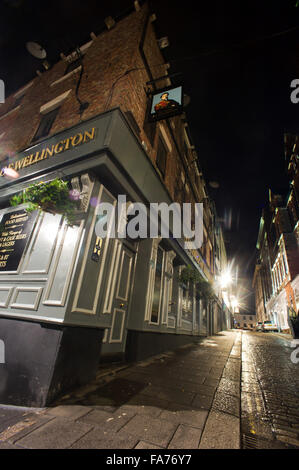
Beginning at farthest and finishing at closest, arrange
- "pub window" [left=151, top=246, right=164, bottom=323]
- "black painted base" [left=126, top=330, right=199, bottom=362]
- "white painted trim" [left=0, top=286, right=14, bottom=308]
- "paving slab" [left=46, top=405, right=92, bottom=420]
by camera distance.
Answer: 1. "pub window" [left=151, top=246, right=164, bottom=323]
2. "black painted base" [left=126, top=330, right=199, bottom=362]
3. "white painted trim" [left=0, top=286, right=14, bottom=308]
4. "paving slab" [left=46, top=405, right=92, bottom=420]

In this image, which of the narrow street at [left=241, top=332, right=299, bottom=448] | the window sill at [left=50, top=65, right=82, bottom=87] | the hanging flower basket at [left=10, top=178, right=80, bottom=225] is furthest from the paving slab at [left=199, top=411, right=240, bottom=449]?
the window sill at [left=50, top=65, right=82, bottom=87]

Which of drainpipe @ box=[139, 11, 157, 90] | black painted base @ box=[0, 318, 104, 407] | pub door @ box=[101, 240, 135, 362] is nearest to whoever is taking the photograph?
black painted base @ box=[0, 318, 104, 407]

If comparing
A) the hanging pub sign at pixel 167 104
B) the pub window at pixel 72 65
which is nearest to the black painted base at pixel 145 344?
the hanging pub sign at pixel 167 104

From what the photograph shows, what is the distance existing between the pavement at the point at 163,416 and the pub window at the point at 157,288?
242 centimetres

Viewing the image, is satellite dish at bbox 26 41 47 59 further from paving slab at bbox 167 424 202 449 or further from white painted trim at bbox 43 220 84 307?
paving slab at bbox 167 424 202 449

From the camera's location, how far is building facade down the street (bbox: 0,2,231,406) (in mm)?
3287

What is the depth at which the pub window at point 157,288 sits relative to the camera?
6.61 m

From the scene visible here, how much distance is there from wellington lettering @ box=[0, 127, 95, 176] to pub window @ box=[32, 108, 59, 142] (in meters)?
2.16

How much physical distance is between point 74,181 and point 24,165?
92.9 inches

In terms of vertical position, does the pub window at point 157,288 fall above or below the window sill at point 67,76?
below

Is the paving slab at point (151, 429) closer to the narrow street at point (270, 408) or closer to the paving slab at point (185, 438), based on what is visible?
the paving slab at point (185, 438)

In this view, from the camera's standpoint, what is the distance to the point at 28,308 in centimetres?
364

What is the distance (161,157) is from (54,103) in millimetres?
4853

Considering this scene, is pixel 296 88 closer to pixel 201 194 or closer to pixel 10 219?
pixel 201 194
